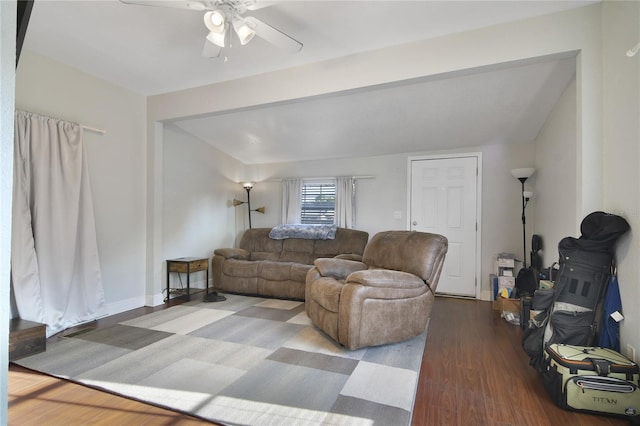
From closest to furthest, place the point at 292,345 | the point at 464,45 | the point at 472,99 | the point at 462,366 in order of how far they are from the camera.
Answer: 1. the point at 462,366
2. the point at 464,45
3. the point at 292,345
4. the point at 472,99

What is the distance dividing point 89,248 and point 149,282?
909 mm

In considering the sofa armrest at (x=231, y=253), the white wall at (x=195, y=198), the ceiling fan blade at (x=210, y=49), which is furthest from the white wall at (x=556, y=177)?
the white wall at (x=195, y=198)

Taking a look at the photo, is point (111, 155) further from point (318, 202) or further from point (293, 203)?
point (318, 202)

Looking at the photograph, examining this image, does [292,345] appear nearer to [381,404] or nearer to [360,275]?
[360,275]

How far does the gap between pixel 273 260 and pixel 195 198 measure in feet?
4.88

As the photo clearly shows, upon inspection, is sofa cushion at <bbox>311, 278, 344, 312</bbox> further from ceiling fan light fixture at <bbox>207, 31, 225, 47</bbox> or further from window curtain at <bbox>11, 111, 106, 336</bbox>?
window curtain at <bbox>11, 111, 106, 336</bbox>

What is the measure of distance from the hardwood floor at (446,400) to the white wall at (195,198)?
93.1 inches

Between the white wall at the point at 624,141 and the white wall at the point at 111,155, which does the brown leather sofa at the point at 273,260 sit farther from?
the white wall at the point at 624,141

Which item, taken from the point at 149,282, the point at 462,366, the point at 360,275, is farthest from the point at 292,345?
the point at 149,282

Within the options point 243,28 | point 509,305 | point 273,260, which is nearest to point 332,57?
point 243,28

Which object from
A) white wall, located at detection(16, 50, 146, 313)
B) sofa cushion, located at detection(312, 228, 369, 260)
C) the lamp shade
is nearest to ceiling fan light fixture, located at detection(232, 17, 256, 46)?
white wall, located at detection(16, 50, 146, 313)

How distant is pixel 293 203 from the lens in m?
5.40

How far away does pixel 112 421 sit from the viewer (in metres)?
1.68

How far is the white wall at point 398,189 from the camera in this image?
4.31 metres
